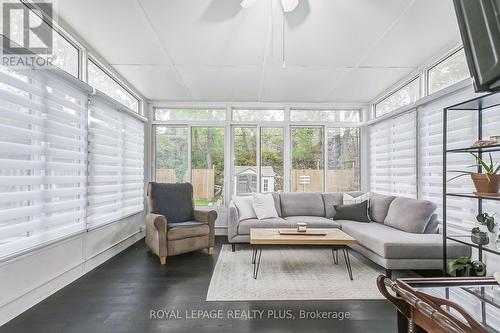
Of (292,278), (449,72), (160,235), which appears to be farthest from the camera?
(160,235)

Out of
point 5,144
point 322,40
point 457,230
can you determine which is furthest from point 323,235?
point 5,144

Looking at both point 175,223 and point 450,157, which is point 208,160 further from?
point 450,157

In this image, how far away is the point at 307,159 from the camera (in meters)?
5.09

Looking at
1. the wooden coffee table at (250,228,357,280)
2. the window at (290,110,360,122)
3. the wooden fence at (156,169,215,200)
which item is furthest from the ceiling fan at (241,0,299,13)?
the wooden fence at (156,169,215,200)

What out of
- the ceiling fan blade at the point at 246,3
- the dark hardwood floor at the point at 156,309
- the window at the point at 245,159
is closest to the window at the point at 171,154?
the window at the point at 245,159

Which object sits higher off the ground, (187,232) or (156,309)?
(187,232)

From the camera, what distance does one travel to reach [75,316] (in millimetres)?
2033

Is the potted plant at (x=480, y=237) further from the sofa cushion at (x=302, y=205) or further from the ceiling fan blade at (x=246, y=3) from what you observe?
the ceiling fan blade at (x=246, y=3)

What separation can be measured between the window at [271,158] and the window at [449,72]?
250cm

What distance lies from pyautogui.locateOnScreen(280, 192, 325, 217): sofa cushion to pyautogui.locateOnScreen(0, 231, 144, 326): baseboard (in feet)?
8.72

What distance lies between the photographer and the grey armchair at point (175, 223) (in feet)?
10.6

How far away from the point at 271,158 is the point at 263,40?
259 cm

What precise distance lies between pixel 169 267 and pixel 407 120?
12.6ft

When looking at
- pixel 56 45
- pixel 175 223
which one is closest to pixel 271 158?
pixel 175 223
